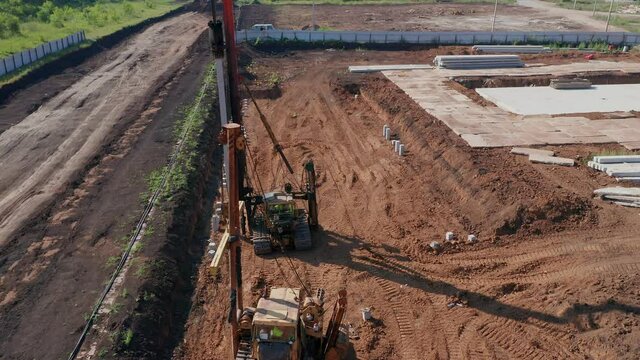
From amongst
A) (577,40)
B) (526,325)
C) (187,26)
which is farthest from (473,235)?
(187,26)

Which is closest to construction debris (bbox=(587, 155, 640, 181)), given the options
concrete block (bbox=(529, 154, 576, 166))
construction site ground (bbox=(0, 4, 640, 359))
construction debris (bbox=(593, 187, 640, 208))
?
construction site ground (bbox=(0, 4, 640, 359))

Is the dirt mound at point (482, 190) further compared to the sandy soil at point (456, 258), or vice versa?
the dirt mound at point (482, 190)

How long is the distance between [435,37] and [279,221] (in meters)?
37.3

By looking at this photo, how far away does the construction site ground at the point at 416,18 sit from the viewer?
2457 inches

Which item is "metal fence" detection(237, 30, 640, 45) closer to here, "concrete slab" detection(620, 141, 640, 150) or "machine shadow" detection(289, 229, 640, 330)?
"concrete slab" detection(620, 141, 640, 150)

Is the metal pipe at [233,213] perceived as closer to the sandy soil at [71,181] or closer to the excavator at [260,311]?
the excavator at [260,311]

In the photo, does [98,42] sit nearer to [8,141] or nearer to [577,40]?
[8,141]

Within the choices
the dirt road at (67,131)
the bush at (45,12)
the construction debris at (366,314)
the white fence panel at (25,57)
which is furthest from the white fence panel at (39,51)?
the construction debris at (366,314)

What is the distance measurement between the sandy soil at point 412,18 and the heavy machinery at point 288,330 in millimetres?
52140

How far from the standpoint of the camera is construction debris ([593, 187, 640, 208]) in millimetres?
20438

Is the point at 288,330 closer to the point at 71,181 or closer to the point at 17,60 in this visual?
the point at 71,181

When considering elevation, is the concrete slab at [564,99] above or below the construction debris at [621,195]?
above

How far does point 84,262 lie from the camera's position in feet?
57.9

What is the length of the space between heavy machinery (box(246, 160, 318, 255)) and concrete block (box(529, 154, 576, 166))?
35.6 ft
